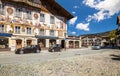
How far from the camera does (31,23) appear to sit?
39.3 metres

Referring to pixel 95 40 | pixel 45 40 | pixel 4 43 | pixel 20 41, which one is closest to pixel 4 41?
pixel 4 43

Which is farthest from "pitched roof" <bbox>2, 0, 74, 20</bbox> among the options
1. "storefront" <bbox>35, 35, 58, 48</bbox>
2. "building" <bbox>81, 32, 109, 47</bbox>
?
"building" <bbox>81, 32, 109, 47</bbox>

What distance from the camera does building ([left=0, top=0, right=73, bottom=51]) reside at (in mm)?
34125

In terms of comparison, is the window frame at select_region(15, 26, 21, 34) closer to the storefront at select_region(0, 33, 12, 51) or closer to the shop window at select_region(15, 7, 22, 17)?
the storefront at select_region(0, 33, 12, 51)

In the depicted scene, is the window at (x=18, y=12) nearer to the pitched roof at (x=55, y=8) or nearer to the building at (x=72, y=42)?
the pitched roof at (x=55, y=8)

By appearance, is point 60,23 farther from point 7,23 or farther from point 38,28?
point 7,23

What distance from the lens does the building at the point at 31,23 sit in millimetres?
34125

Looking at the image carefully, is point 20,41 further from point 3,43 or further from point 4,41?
point 3,43

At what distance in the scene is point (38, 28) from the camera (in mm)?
41000

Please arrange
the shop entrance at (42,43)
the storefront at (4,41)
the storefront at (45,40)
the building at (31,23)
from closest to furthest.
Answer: the storefront at (4,41) < the building at (31,23) < the storefront at (45,40) < the shop entrance at (42,43)

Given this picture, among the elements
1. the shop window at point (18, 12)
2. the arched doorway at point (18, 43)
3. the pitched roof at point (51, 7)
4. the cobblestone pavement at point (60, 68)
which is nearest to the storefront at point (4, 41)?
the arched doorway at point (18, 43)

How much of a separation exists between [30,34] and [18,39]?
11.4 feet

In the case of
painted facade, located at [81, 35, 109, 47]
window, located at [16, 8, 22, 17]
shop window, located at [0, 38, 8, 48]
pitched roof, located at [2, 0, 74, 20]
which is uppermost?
pitched roof, located at [2, 0, 74, 20]

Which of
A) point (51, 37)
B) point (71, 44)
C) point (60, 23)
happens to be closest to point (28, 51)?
point (51, 37)
